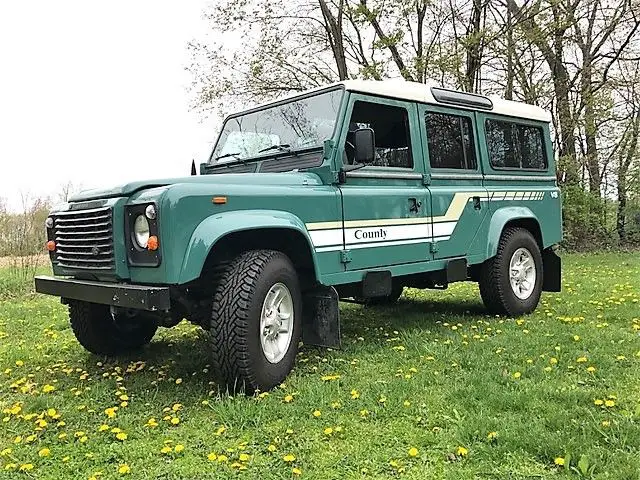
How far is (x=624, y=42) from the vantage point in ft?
49.0

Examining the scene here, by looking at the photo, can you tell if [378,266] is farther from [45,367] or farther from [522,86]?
[522,86]

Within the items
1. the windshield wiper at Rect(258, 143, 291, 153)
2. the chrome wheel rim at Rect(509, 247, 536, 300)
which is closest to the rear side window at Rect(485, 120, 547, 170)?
the chrome wheel rim at Rect(509, 247, 536, 300)

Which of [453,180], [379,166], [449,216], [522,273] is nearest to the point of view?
[379,166]

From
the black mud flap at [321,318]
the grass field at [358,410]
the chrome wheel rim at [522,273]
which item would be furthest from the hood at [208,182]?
the chrome wheel rim at [522,273]

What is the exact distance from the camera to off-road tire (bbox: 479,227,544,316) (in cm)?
597

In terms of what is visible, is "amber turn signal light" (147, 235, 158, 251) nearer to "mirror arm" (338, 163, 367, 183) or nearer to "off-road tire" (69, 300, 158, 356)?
"off-road tire" (69, 300, 158, 356)

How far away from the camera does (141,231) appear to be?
354 centimetres

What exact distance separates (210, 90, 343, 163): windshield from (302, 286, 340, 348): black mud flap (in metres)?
1.15

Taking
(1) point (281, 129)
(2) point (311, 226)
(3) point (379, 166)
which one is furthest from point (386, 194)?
(1) point (281, 129)

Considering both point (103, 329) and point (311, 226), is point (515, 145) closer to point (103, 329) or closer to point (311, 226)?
point (311, 226)

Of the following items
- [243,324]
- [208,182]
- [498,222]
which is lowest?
[243,324]

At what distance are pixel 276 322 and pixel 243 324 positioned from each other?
0.43 metres

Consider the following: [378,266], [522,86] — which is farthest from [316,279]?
[522,86]

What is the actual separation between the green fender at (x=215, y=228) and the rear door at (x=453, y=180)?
1959 millimetres
